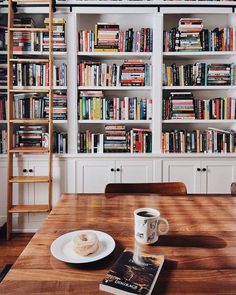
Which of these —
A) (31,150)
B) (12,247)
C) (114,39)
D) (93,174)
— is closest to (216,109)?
(114,39)

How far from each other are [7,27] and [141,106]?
148cm

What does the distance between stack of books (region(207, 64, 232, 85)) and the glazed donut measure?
2.48 metres

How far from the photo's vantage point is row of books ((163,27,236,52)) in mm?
2996

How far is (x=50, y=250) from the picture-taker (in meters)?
→ 0.97

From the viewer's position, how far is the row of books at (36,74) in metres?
3.01

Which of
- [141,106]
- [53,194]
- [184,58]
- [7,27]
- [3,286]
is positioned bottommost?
[53,194]

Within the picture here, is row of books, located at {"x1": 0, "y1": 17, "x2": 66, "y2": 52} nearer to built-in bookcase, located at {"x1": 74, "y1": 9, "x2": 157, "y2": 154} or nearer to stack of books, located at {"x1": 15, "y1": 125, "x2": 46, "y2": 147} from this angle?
built-in bookcase, located at {"x1": 74, "y1": 9, "x2": 157, "y2": 154}

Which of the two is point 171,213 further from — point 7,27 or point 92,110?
point 7,27

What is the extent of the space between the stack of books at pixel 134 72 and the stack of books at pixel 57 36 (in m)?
0.62

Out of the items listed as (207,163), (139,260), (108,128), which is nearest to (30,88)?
(108,128)

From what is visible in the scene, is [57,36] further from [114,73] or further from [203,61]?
[203,61]

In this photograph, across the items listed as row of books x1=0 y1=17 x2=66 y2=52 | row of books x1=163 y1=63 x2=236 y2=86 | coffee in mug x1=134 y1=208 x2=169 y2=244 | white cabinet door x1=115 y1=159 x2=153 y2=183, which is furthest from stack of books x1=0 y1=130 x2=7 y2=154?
coffee in mug x1=134 y1=208 x2=169 y2=244

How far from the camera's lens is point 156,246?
39.9 inches

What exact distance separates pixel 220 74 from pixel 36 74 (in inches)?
70.2
